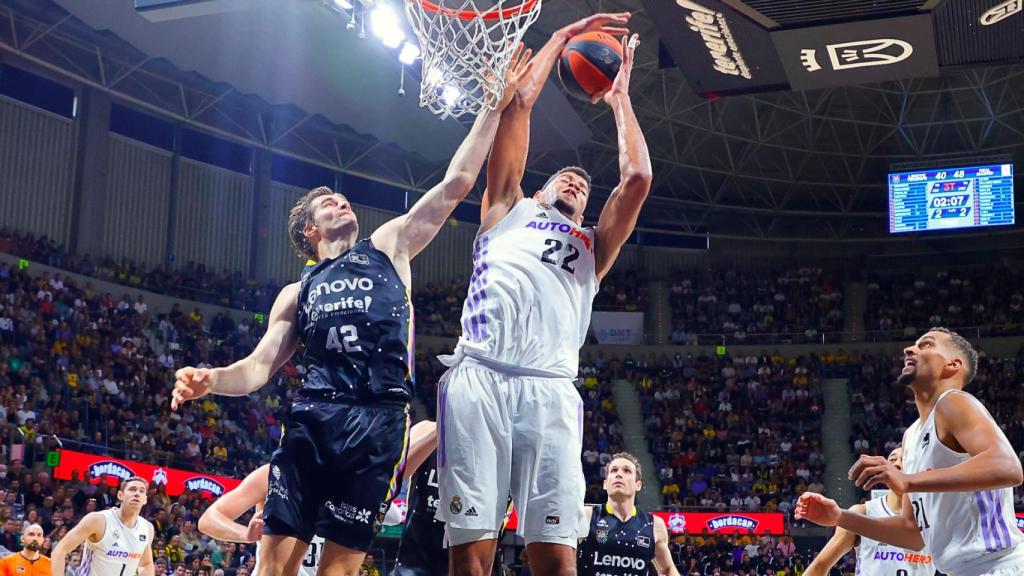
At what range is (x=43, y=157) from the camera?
23203mm

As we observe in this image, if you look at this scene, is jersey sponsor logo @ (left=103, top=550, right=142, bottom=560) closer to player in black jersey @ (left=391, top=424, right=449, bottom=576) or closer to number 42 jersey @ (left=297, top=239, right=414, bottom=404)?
player in black jersey @ (left=391, top=424, right=449, bottom=576)

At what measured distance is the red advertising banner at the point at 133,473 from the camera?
16.0 m

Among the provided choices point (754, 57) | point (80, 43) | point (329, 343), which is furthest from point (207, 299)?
point (329, 343)

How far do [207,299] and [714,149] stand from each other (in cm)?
1463

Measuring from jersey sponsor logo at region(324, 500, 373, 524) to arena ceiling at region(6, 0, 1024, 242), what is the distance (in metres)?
17.3

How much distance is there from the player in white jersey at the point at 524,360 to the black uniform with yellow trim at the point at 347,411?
0.32 meters

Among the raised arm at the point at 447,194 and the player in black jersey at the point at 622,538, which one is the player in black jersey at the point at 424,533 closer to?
the raised arm at the point at 447,194

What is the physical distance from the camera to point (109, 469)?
16.6m

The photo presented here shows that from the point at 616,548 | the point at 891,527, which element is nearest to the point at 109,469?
the point at 616,548

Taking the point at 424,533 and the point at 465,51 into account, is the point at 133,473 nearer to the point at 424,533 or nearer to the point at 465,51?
the point at 424,533

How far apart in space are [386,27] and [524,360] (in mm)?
12712

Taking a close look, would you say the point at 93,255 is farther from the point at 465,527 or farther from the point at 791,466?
the point at 465,527

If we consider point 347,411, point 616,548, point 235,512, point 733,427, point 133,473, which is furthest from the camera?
point 733,427

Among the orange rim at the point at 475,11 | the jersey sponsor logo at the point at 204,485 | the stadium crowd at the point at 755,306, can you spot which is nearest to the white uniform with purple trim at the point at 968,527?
the orange rim at the point at 475,11
